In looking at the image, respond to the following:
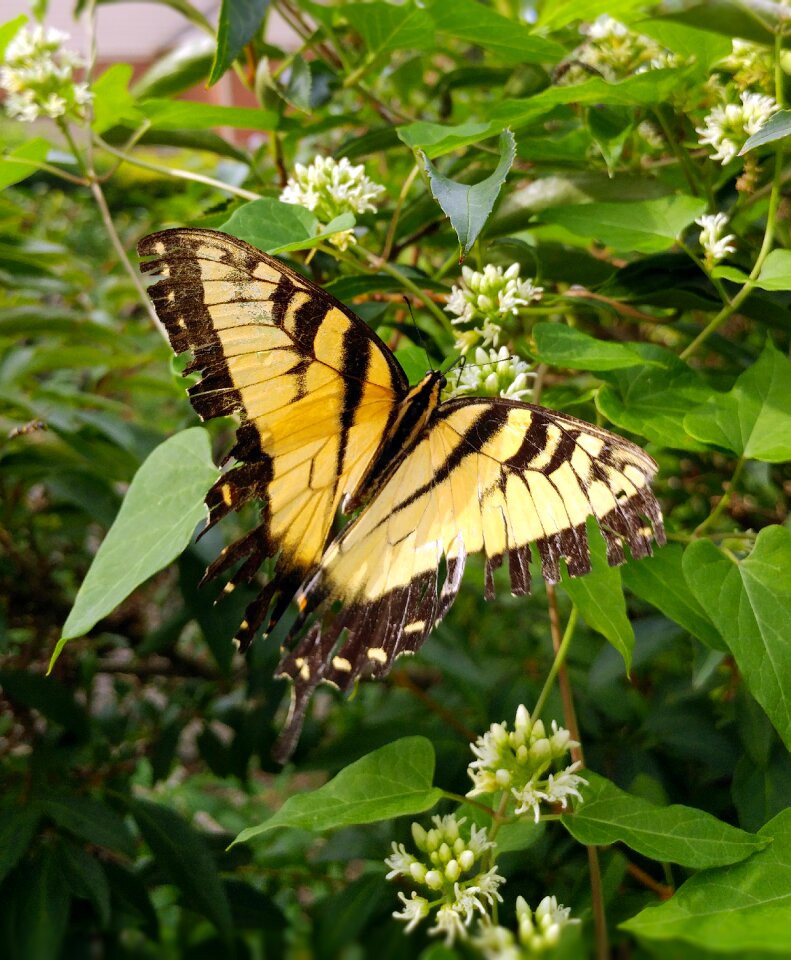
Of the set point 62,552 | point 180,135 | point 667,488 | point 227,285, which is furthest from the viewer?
point 62,552

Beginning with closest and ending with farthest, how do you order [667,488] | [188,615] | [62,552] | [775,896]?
1. [775,896]
2. [188,615]
3. [667,488]
4. [62,552]

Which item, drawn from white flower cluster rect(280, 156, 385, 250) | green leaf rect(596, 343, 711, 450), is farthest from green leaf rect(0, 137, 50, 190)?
green leaf rect(596, 343, 711, 450)

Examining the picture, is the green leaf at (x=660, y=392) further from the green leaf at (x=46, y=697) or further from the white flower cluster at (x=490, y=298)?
the green leaf at (x=46, y=697)

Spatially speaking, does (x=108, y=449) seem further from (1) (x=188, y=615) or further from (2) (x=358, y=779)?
(2) (x=358, y=779)

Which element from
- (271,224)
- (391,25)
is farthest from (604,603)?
(391,25)

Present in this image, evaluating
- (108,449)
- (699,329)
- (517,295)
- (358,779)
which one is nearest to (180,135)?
(108,449)

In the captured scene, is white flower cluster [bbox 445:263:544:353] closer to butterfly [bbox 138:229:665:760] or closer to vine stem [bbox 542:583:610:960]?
butterfly [bbox 138:229:665:760]

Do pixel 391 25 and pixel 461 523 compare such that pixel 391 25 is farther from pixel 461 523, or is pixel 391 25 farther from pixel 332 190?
pixel 461 523

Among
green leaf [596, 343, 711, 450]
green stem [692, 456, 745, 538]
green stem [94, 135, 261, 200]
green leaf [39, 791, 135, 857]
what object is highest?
green stem [94, 135, 261, 200]

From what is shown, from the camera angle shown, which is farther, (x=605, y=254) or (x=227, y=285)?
(x=605, y=254)
